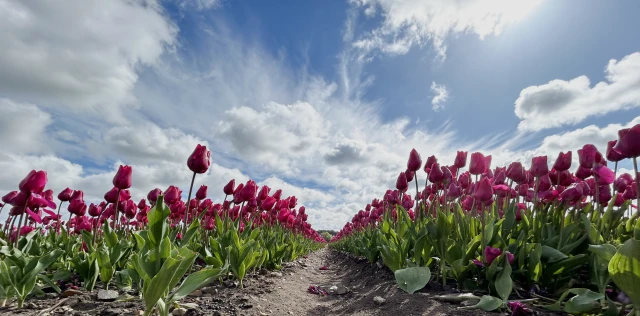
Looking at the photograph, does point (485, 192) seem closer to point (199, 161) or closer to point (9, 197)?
point (199, 161)

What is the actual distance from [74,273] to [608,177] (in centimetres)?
635

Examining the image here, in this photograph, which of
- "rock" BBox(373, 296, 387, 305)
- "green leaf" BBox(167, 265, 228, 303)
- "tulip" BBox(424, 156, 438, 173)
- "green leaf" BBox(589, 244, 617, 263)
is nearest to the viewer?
"green leaf" BBox(589, 244, 617, 263)

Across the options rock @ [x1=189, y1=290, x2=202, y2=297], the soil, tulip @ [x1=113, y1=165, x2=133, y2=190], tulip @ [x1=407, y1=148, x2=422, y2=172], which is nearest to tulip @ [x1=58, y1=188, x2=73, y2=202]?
tulip @ [x1=113, y1=165, x2=133, y2=190]

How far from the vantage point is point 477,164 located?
444 centimetres

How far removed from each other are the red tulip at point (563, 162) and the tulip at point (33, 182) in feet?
19.8

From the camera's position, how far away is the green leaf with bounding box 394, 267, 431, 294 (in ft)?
11.2

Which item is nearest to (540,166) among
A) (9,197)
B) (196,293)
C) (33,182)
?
(196,293)

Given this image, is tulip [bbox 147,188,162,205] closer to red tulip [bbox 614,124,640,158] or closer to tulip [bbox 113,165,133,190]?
tulip [bbox 113,165,133,190]

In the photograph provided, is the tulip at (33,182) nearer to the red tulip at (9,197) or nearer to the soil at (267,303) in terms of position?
the red tulip at (9,197)

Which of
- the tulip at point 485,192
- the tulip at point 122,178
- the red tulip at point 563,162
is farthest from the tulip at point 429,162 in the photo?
the tulip at point 122,178

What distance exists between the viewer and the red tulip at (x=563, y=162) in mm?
4246

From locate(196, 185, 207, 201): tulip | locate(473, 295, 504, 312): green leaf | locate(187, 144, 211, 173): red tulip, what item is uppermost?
locate(187, 144, 211, 173): red tulip

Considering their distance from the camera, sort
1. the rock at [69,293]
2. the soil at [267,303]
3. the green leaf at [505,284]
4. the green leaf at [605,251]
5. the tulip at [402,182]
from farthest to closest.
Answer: the tulip at [402,182] < the rock at [69,293] < the soil at [267,303] < the green leaf at [505,284] < the green leaf at [605,251]

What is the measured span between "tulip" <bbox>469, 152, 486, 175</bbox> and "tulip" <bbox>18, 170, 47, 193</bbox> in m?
5.04
